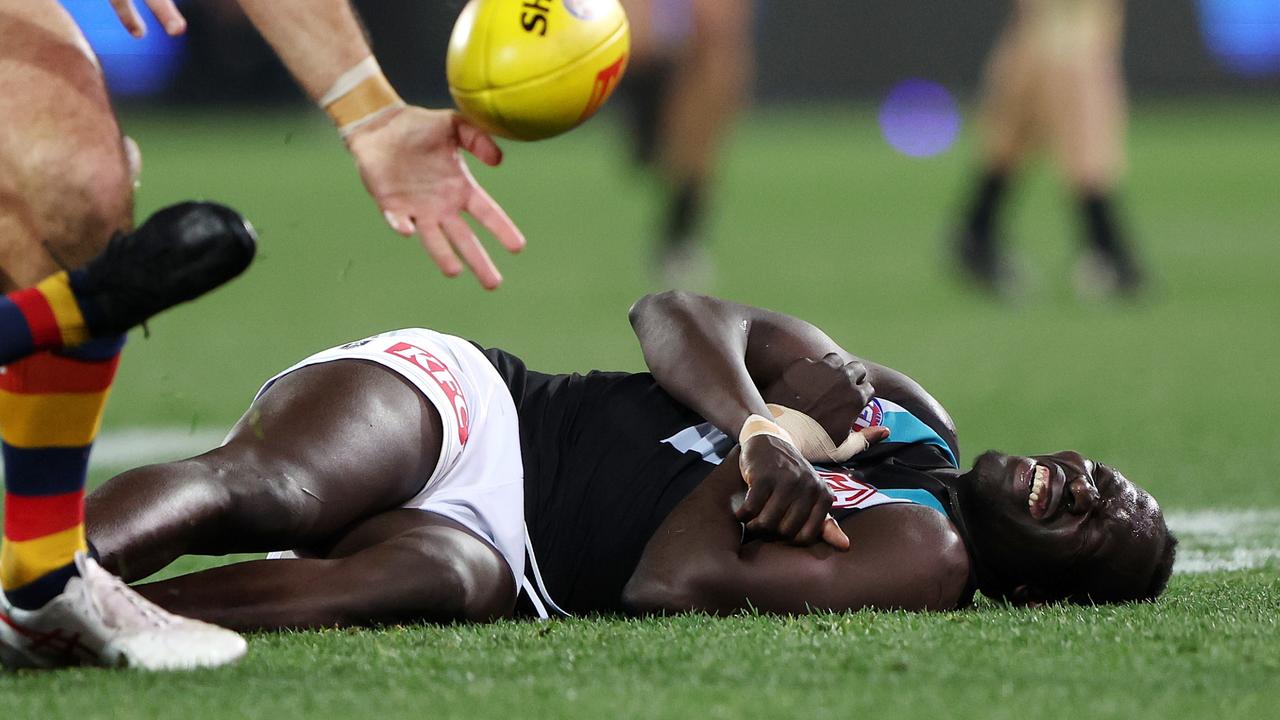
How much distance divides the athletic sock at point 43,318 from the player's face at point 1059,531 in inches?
64.1

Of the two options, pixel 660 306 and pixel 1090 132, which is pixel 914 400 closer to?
pixel 660 306

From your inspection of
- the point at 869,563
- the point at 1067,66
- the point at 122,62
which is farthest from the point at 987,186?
the point at 122,62

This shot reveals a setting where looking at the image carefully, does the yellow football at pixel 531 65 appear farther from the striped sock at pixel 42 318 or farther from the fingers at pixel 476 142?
the striped sock at pixel 42 318

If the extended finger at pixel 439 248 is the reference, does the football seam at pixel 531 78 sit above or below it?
above

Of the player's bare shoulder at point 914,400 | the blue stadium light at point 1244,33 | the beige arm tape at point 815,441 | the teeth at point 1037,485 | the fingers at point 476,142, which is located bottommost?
A: the blue stadium light at point 1244,33

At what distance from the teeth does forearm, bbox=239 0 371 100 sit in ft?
4.49

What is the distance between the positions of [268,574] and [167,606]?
0.18 metres

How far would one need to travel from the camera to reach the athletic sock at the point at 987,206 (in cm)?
913

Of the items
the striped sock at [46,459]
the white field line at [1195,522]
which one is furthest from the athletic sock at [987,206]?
the striped sock at [46,459]

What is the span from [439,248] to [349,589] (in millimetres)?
580

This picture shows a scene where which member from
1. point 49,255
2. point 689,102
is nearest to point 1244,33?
point 689,102

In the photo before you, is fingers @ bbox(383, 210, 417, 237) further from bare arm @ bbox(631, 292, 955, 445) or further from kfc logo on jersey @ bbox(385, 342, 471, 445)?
bare arm @ bbox(631, 292, 955, 445)

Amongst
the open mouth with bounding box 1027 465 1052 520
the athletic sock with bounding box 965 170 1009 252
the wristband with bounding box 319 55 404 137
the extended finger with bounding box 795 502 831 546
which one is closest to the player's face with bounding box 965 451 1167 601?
the open mouth with bounding box 1027 465 1052 520

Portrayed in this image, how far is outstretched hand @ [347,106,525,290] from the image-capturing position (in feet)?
9.50
